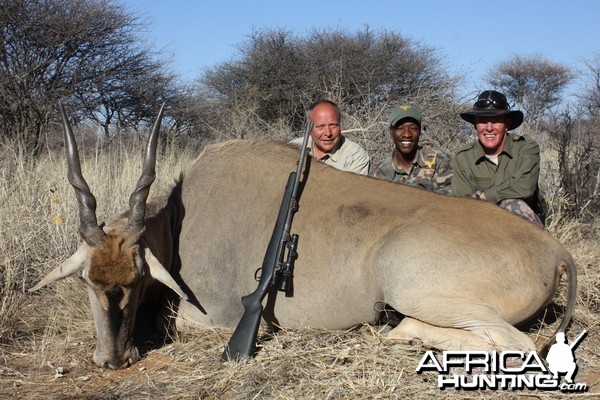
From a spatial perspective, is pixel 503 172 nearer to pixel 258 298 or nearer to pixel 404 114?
pixel 404 114

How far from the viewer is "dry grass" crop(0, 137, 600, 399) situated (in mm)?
3230

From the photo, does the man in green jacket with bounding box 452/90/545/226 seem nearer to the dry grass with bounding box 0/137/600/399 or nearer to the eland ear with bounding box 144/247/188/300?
the dry grass with bounding box 0/137/600/399

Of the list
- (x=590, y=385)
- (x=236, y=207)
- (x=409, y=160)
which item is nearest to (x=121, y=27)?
(x=409, y=160)

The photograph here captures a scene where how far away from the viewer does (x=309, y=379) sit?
3318 mm

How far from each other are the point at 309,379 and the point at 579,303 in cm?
205

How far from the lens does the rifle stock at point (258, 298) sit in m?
3.61

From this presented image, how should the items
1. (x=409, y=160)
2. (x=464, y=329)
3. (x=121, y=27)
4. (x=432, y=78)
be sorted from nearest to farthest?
Result: (x=464, y=329) → (x=409, y=160) → (x=432, y=78) → (x=121, y=27)

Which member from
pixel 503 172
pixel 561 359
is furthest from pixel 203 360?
pixel 503 172

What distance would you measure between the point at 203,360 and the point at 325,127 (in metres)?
2.75

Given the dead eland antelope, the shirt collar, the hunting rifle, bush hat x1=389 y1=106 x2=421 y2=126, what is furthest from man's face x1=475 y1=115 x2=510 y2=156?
the hunting rifle

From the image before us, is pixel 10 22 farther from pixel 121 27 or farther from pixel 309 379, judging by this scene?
pixel 309 379

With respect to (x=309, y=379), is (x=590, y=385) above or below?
below

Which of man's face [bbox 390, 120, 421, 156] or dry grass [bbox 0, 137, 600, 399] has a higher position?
man's face [bbox 390, 120, 421, 156]

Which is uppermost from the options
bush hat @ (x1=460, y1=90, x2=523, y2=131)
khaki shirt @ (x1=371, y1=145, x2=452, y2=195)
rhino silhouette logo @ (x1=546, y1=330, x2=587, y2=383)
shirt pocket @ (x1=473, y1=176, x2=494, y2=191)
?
bush hat @ (x1=460, y1=90, x2=523, y2=131)
